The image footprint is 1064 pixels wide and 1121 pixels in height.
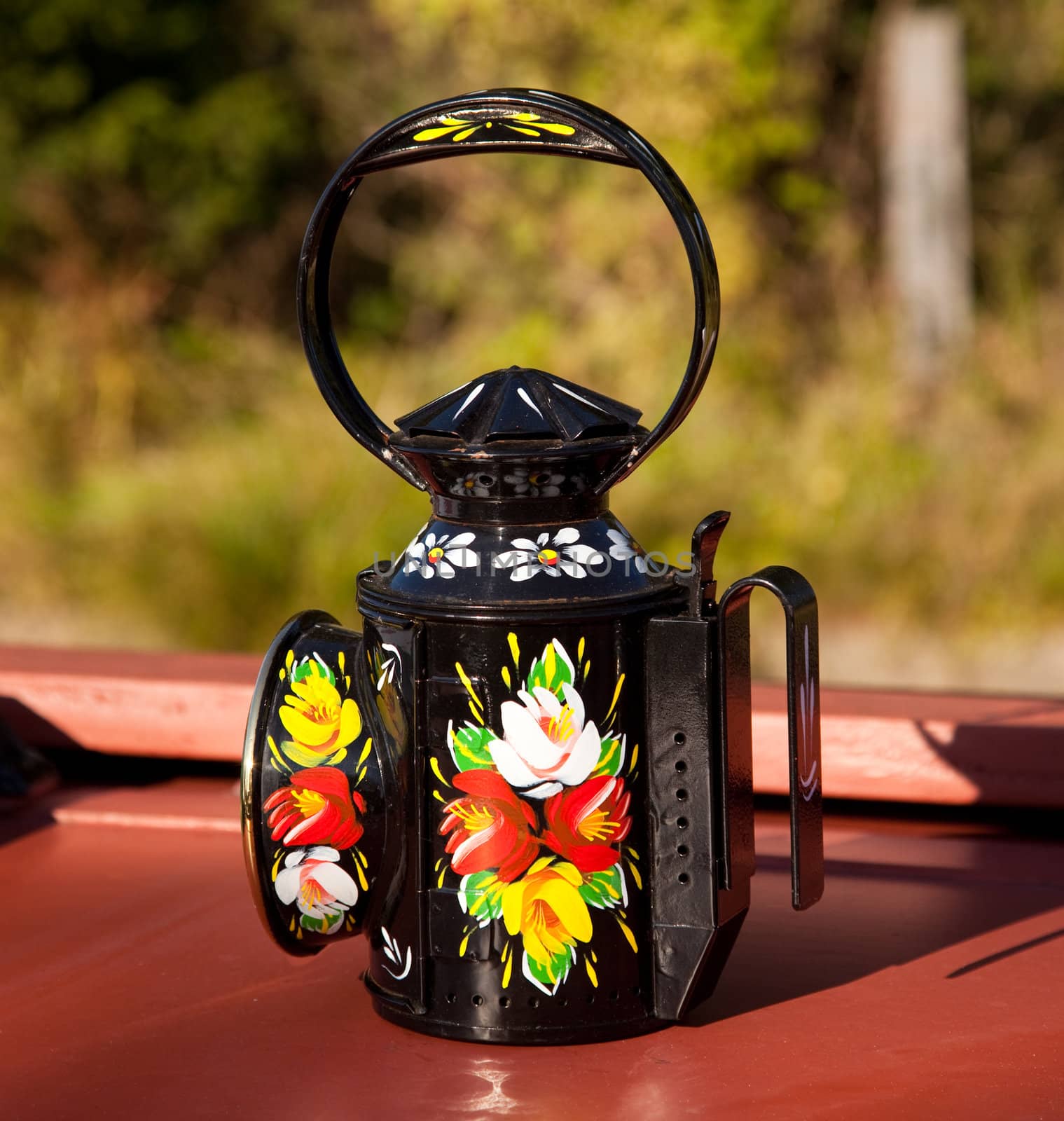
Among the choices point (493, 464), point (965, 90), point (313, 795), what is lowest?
point (313, 795)

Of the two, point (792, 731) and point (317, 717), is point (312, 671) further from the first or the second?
point (792, 731)

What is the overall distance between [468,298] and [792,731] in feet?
26.1

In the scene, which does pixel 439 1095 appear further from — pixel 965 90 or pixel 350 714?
pixel 965 90

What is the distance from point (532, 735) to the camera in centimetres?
148

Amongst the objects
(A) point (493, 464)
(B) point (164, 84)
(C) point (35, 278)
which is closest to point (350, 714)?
(A) point (493, 464)

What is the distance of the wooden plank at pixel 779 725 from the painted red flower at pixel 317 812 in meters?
0.82

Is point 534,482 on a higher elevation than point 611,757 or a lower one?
higher

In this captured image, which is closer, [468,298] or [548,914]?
[548,914]

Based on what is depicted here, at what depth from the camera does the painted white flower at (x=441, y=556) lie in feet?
4.92

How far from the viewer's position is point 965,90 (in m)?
9.21

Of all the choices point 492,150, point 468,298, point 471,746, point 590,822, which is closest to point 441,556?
point 471,746

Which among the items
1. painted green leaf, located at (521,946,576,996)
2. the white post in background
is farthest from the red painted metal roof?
the white post in background

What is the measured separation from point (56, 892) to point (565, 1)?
6881mm

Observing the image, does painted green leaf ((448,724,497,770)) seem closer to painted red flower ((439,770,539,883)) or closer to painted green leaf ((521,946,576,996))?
painted red flower ((439,770,539,883))
